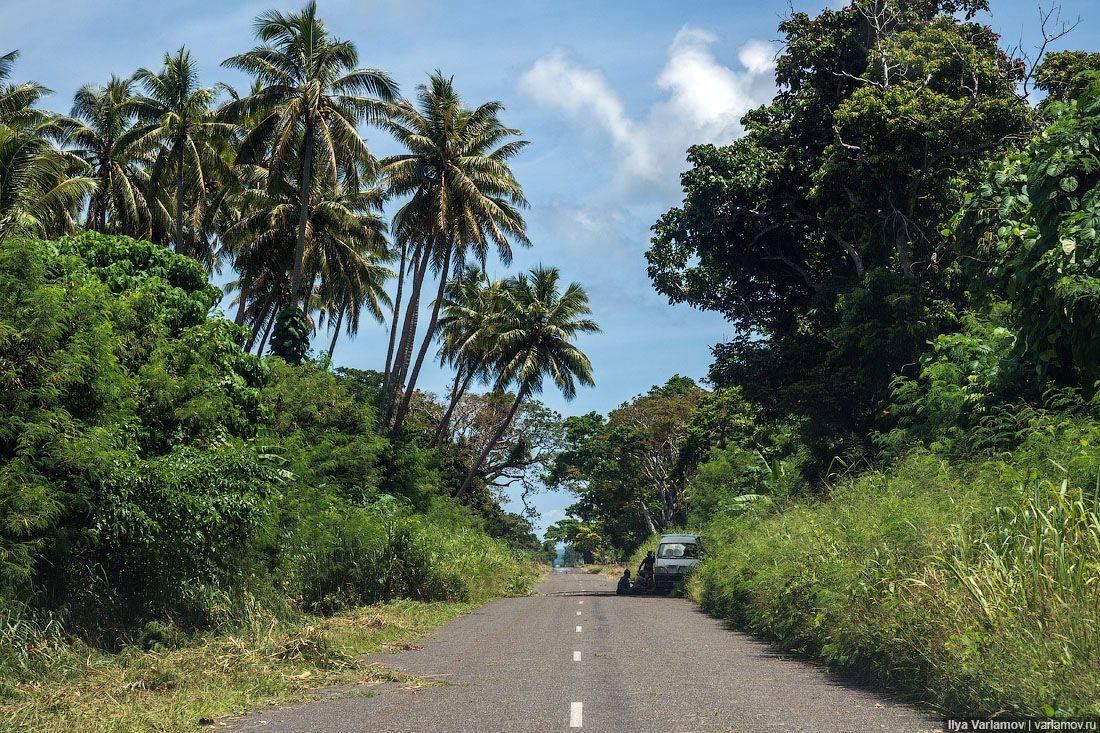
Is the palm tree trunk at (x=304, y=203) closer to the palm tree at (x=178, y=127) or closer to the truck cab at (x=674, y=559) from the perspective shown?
the palm tree at (x=178, y=127)

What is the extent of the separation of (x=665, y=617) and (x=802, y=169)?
47.4 ft

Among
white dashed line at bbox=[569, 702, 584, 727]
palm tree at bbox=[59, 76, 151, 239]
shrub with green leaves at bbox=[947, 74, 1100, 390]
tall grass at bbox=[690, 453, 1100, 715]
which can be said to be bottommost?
white dashed line at bbox=[569, 702, 584, 727]

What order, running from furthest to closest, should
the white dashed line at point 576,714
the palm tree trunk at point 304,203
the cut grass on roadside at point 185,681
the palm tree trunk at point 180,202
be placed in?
the palm tree trunk at point 180,202, the palm tree trunk at point 304,203, the cut grass on roadside at point 185,681, the white dashed line at point 576,714

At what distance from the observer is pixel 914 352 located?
24.0 meters

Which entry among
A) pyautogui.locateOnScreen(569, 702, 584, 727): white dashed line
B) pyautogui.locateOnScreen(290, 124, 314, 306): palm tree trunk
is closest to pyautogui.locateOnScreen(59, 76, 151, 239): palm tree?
pyautogui.locateOnScreen(290, 124, 314, 306): palm tree trunk

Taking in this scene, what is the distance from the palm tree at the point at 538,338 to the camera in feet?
152

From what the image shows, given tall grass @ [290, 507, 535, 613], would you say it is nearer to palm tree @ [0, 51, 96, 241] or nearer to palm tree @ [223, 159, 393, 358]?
palm tree @ [0, 51, 96, 241]

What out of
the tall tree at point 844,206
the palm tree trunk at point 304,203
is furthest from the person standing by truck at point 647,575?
the palm tree trunk at point 304,203

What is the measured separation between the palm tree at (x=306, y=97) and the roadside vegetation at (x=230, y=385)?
0.28ft

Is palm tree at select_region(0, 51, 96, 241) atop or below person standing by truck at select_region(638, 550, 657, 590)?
atop

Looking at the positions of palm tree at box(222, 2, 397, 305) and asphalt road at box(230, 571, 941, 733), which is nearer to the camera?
asphalt road at box(230, 571, 941, 733)

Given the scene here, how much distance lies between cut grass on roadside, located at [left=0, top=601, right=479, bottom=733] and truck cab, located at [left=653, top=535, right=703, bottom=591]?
2012 centimetres

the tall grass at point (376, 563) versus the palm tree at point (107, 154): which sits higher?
the palm tree at point (107, 154)

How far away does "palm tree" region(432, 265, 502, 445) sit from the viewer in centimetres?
4725
